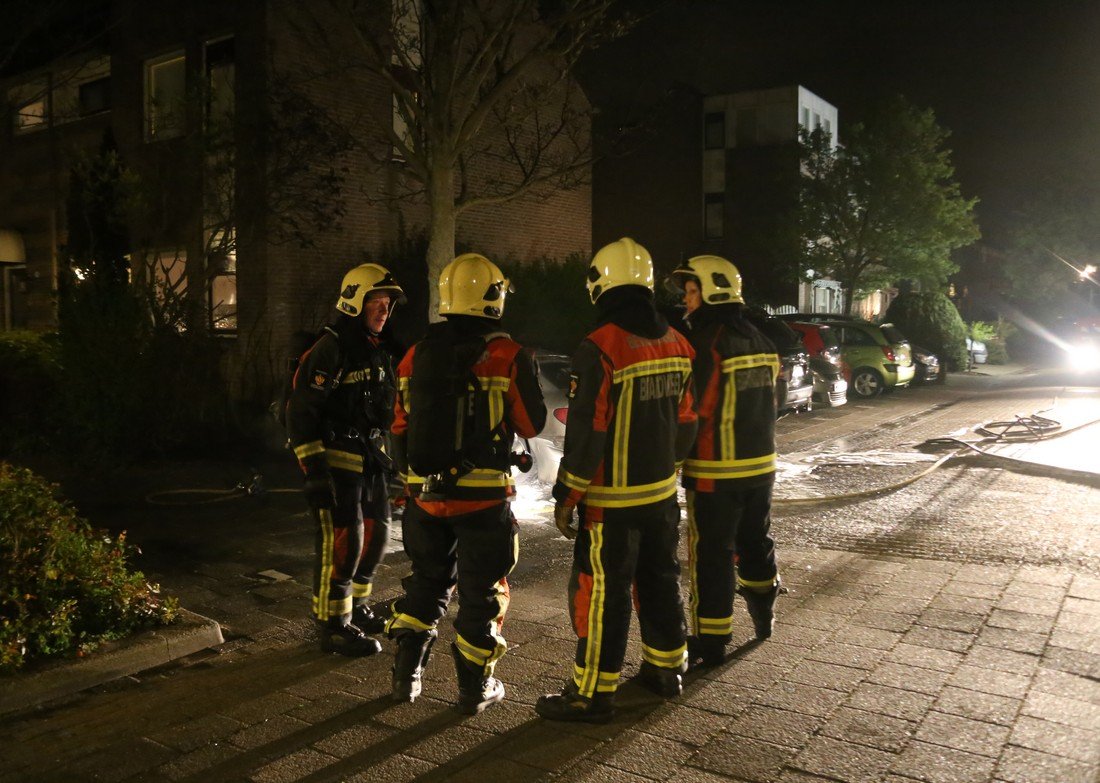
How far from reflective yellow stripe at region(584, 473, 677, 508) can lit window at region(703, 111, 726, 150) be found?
3330 cm

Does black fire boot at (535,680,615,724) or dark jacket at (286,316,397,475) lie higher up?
dark jacket at (286,316,397,475)

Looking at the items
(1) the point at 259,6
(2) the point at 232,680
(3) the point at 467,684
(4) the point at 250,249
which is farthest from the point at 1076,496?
(1) the point at 259,6

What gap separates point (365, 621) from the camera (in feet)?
17.6

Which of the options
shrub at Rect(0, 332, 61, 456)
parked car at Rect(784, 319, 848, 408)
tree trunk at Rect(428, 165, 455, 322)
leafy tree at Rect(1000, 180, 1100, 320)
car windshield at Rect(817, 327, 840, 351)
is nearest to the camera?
tree trunk at Rect(428, 165, 455, 322)

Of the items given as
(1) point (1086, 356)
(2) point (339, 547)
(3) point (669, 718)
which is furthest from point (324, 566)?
(1) point (1086, 356)

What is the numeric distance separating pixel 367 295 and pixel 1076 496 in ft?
23.7

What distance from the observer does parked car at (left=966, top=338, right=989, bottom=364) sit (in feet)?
95.5

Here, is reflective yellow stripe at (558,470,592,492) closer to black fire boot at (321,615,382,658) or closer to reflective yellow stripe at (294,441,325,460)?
reflective yellow stripe at (294,441,325,460)

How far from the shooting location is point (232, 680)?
4809 mm

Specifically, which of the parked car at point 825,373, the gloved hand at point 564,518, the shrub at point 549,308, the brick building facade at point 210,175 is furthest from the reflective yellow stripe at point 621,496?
the parked car at point 825,373

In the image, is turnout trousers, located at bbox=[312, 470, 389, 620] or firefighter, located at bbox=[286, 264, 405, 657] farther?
turnout trousers, located at bbox=[312, 470, 389, 620]

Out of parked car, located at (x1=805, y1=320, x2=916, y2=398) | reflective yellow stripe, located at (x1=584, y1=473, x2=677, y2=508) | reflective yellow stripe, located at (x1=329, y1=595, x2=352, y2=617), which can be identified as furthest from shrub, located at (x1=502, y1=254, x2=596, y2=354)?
reflective yellow stripe, located at (x1=584, y1=473, x2=677, y2=508)

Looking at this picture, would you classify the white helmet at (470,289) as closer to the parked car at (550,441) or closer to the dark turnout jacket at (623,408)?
the dark turnout jacket at (623,408)

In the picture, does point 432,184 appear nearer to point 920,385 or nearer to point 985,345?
point 920,385
